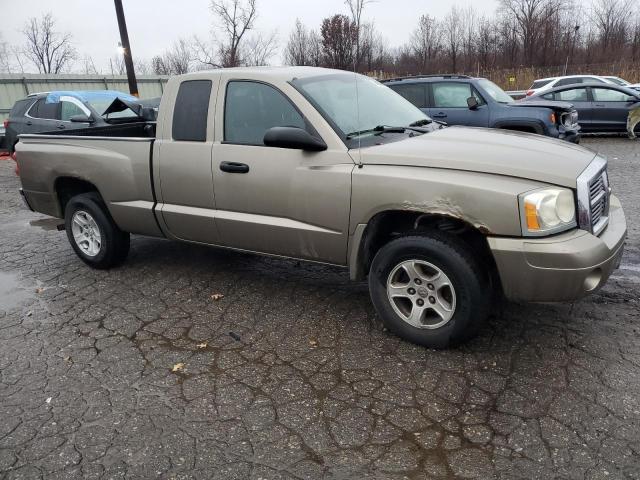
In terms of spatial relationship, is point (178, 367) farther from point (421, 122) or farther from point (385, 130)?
point (421, 122)

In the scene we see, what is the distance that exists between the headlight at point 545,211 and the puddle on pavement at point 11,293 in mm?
4285

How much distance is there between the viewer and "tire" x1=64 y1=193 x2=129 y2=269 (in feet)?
16.9

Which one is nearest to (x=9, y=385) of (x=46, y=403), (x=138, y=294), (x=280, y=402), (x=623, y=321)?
(x=46, y=403)

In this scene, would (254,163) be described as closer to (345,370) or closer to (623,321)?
(345,370)

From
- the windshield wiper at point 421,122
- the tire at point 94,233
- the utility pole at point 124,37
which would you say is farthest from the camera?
the utility pole at point 124,37

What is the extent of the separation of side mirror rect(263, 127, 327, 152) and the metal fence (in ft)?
60.3

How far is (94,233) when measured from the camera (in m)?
5.32

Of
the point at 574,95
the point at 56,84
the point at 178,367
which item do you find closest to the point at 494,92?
the point at 574,95

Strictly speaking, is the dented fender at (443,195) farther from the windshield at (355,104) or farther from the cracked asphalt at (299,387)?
the cracked asphalt at (299,387)

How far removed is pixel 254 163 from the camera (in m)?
3.97

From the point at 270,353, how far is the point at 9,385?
5.53 feet

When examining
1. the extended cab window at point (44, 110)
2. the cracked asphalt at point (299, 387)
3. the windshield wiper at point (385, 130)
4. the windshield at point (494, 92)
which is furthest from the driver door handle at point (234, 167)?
the extended cab window at point (44, 110)

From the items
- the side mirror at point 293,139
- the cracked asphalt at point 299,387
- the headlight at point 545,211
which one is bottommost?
the cracked asphalt at point 299,387

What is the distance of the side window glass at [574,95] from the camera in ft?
45.1
